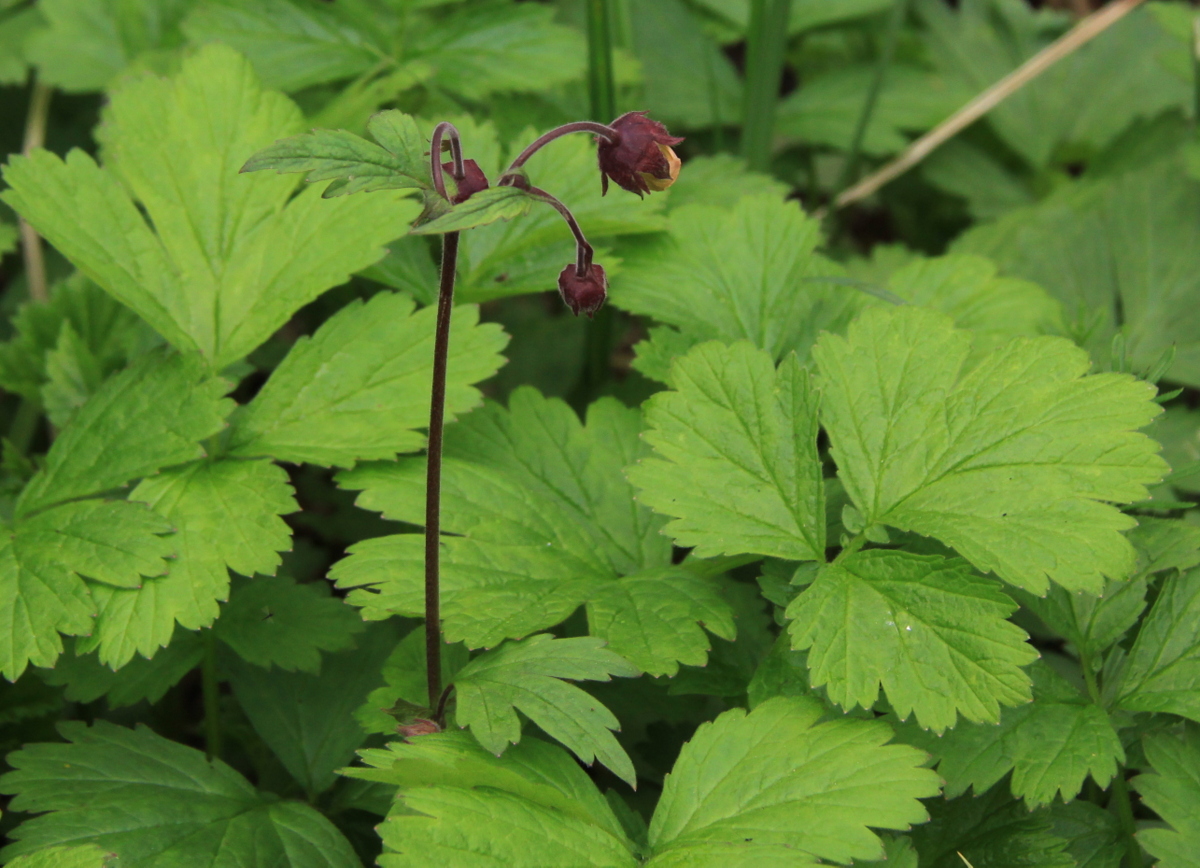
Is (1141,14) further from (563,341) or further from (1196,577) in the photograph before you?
(1196,577)

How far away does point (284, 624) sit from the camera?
2.06 meters

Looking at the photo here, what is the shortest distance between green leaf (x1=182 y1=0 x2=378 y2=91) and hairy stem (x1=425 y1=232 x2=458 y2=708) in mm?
1475

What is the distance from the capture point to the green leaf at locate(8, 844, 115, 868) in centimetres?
158

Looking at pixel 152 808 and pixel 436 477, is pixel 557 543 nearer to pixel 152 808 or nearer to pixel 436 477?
pixel 436 477

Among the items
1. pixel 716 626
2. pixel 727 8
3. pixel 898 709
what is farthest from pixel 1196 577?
pixel 727 8

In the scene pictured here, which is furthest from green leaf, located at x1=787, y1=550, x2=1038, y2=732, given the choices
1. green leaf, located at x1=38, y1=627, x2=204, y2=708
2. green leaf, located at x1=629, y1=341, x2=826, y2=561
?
green leaf, located at x1=38, y1=627, x2=204, y2=708

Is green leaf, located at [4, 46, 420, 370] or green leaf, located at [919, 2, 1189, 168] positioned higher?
green leaf, located at [919, 2, 1189, 168]

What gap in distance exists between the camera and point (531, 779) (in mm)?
1624

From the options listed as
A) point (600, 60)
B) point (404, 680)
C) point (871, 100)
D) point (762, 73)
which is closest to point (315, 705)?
point (404, 680)

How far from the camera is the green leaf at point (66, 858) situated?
1.58 meters

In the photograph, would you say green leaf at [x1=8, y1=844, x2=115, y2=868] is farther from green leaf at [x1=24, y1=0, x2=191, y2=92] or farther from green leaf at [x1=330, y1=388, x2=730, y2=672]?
green leaf at [x1=24, y1=0, x2=191, y2=92]

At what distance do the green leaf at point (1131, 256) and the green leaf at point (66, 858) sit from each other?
98.1 inches

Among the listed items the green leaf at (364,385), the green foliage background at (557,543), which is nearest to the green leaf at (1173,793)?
the green foliage background at (557,543)

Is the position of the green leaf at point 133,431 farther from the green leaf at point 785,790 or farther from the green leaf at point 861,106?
the green leaf at point 861,106
